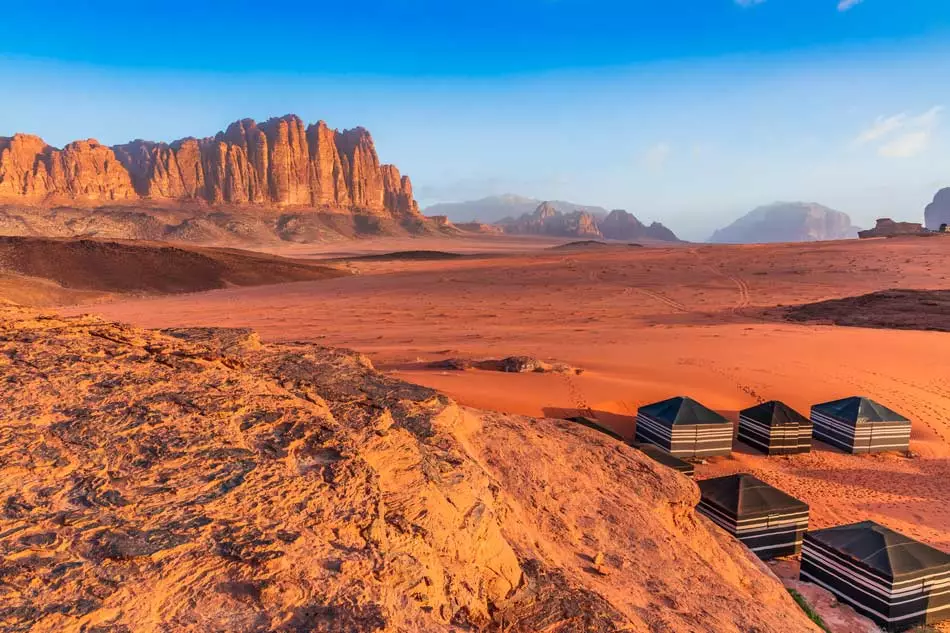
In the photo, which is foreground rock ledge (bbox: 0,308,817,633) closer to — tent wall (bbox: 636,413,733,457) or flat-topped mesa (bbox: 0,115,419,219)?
tent wall (bbox: 636,413,733,457)

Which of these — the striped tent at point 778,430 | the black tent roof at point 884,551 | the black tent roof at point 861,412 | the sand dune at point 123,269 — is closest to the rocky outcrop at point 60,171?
the sand dune at point 123,269

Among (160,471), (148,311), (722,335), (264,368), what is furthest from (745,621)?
(148,311)

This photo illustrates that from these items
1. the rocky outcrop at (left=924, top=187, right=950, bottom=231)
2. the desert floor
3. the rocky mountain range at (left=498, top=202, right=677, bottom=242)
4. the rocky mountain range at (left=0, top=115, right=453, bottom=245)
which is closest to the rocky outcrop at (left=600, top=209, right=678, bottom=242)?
the rocky mountain range at (left=498, top=202, right=677, bottom=242)

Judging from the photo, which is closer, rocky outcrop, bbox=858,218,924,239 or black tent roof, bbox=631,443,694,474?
black tent roof, bbox=631,443,694,474

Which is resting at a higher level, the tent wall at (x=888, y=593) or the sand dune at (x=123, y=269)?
the sand dune at (x=123, y=269)

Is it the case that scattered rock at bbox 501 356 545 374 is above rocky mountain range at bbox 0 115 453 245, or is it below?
below

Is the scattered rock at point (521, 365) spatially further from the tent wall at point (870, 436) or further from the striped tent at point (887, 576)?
the striped tent at point (887, 576)

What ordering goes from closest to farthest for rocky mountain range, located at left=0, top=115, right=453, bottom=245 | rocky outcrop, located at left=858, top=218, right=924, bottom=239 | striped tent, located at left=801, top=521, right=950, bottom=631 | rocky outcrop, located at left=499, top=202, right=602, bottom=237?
striped tent, located at left=801, top=521, right=950, bottom=631
rocky outcrop, located at left=858, top=218, right=924, bottom=239
rocky mountain range, located at left=0, top=115, right=453, bottom=245
rocky outcrop, located at left=499, top=202, right=602, bottom=237
